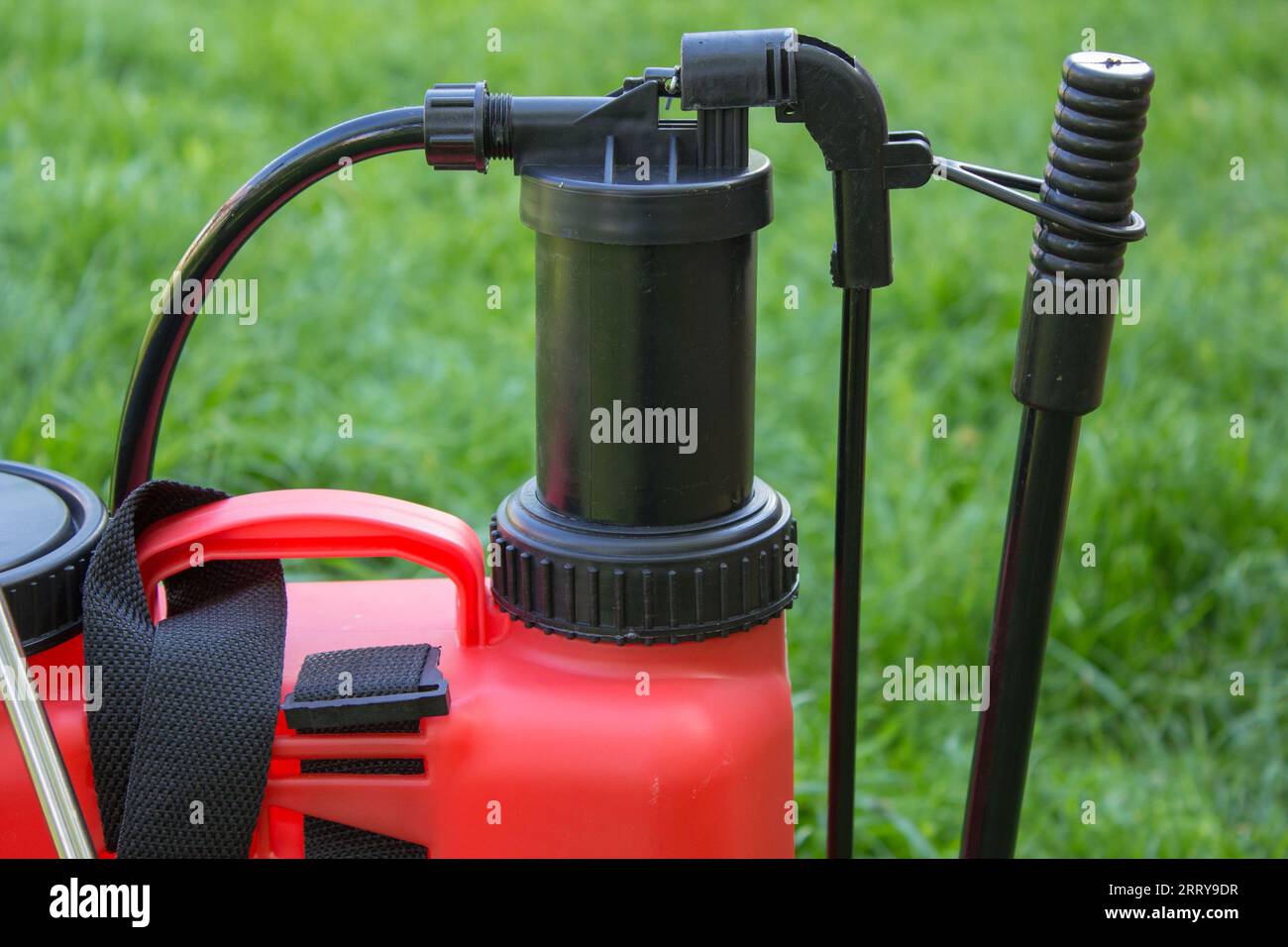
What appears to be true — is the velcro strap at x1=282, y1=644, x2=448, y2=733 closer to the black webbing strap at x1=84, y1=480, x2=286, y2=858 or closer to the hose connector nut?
the black webbing strap at x1=84, y1=480, x2=286, y2=858

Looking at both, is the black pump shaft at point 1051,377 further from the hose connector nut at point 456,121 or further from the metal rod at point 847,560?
the hose connector nut at point 456,121

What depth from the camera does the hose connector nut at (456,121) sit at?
1.05m

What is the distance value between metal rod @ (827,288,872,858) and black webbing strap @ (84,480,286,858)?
0.46m

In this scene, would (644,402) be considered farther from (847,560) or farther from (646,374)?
(847,560)

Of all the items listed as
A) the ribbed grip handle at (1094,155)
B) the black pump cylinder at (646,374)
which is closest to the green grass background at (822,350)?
the black pump cylinder at (646,374)

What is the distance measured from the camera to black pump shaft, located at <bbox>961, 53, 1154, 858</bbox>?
103cm

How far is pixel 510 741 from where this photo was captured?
1.09 m

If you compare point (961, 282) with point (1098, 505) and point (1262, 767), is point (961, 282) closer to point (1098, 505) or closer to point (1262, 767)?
point (1098, 505)

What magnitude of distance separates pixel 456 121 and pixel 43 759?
528 mm

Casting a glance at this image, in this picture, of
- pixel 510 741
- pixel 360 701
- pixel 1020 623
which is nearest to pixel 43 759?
pixel 360 701

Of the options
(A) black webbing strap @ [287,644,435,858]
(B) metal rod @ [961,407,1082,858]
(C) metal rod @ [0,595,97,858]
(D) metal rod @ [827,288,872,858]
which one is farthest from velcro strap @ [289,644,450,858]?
(B) metal rod @ [961,407,1082,858]

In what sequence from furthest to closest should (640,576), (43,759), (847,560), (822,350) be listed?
(822,350) → (847,560) → (640,576) → (43,759)

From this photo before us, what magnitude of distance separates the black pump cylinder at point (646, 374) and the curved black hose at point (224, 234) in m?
0.14
